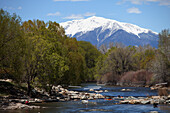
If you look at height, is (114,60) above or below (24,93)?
above

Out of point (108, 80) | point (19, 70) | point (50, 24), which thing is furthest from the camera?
point (108, 80)

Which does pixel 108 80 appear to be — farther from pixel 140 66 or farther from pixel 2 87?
pixel 2 87

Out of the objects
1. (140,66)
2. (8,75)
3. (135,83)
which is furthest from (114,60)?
(8,75)

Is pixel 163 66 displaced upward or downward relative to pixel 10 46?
downward

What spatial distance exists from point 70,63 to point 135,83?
31.6 meters

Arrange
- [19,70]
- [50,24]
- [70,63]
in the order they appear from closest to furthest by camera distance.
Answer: [19,70] < [70,63] < [50,24]

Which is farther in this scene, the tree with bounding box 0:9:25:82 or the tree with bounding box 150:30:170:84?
the tree with bounding box 150:30:170:84

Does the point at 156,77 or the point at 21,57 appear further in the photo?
the point at 156,77

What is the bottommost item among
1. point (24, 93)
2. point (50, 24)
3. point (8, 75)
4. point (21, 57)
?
point (24, 93)

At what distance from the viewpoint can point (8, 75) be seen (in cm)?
3303

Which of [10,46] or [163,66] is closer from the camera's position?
[10,46]

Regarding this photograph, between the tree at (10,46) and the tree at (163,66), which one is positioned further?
the tree at (163,66)

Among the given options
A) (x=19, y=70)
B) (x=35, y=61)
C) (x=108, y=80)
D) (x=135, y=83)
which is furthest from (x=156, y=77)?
(x=19, y=70)

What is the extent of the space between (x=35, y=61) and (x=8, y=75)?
5868 mm
